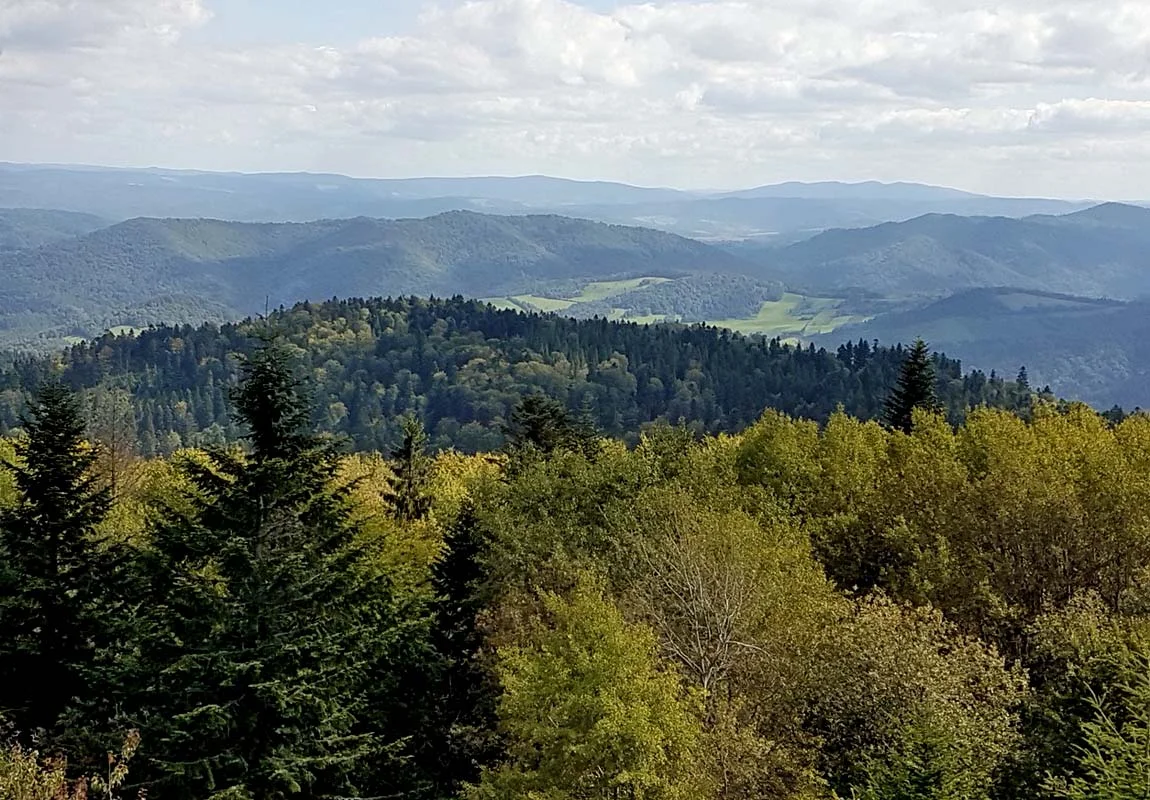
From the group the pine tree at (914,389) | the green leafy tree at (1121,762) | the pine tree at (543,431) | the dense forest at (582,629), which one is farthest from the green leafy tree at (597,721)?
the pine tree at (914,389)

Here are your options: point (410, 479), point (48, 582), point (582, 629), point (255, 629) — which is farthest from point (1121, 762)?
point (410, 479)

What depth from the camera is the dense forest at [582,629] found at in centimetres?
2372

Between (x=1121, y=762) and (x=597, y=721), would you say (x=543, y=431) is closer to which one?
(x=597, y=721)

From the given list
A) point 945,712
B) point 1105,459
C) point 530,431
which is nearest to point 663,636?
point 945,712

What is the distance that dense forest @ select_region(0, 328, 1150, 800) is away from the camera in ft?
A: 77.8

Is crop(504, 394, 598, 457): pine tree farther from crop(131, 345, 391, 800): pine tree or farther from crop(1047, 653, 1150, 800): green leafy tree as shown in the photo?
crop(1047, 653, 1150, 800): green leafy tree

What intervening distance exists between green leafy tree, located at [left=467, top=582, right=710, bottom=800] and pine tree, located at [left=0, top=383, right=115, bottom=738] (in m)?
13.7

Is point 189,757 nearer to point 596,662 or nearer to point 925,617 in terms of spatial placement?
point 596,662

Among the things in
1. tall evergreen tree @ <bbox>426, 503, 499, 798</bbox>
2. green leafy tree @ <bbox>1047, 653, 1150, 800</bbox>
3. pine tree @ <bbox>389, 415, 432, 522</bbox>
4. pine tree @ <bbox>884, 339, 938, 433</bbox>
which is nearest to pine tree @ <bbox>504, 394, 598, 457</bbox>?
pine tree @ <bbox>389, 415, 432, 522</bbox>

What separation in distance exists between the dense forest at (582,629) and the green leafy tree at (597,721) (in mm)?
81

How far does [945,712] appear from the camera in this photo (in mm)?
23094

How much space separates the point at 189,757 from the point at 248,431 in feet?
27.3

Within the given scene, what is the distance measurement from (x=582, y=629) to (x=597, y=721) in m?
2.36

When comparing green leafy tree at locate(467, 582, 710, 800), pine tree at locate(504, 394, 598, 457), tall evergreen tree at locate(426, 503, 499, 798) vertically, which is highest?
pine tree at locate(504, 394, 598, 457)
